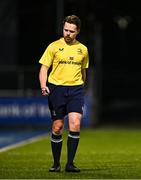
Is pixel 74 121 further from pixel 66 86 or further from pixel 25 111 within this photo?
pixel 25 111

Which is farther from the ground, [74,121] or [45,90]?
[45,90]

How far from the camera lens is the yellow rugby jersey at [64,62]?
11352 millimetres

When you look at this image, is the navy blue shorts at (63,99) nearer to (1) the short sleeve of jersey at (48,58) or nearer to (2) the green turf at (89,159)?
(1) the short sleeve of jersey at (48,58)

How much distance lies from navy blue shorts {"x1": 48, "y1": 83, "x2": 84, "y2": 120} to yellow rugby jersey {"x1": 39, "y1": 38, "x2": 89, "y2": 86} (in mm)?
78

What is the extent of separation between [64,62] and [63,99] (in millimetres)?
522

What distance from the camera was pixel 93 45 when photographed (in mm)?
28562

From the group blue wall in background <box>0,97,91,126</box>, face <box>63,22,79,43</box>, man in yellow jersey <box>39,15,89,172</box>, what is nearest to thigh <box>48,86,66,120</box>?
man in yellow jersey <box>39,15,89,172</box>

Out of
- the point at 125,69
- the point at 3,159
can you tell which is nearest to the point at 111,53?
the point at 125,69

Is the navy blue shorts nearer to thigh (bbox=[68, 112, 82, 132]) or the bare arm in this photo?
thigh (bbox=[68, 112, 82, 132])

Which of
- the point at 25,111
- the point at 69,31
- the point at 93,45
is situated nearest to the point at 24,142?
the point at 25,111

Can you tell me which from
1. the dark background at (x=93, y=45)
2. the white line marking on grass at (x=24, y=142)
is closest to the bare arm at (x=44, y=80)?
the white line marking on grass at (x=24, y=142)

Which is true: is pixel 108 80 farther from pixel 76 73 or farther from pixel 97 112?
pixel 76 73

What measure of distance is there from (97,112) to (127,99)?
44.1 ft

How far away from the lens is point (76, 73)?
1140 centimetres
